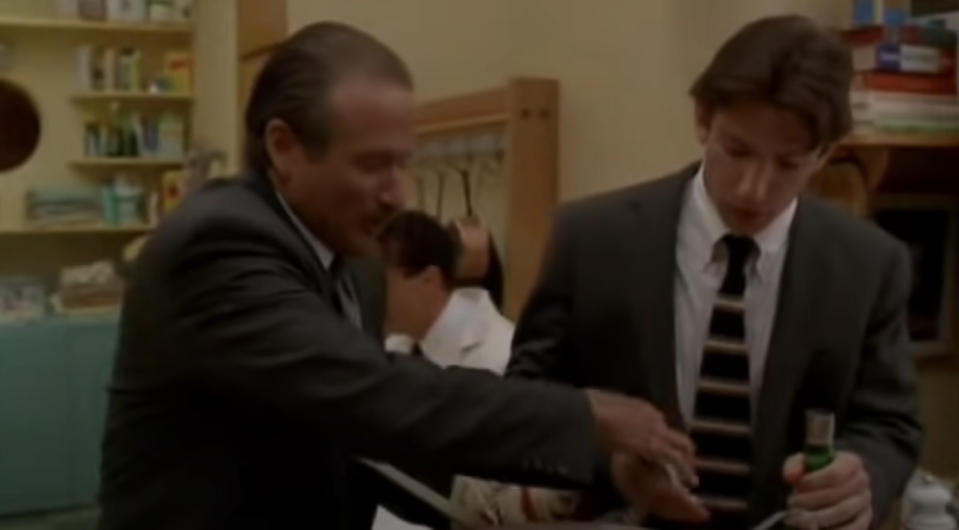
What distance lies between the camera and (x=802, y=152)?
1.50 meters

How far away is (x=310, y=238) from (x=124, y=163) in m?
5.15

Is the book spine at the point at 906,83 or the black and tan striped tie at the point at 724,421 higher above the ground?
the book spine at the point at 906,83

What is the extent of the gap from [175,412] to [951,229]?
1657mm

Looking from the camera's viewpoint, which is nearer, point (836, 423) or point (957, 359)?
point (836, 423)

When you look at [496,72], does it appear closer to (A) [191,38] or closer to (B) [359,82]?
(B) [359,82]

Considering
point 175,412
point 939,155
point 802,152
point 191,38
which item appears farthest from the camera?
point 191,38

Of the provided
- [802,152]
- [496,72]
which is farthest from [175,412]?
[496,72]

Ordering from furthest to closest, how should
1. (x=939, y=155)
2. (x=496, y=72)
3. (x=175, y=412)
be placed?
(x=496, y=72), (x=939, y=155), (x=175, y=412)

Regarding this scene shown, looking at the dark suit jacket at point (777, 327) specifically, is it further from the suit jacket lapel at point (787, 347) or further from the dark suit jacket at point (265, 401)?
the dark suit jacket at point (265, 401)

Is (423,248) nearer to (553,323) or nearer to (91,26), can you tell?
(553,323)

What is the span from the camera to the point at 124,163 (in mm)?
6281

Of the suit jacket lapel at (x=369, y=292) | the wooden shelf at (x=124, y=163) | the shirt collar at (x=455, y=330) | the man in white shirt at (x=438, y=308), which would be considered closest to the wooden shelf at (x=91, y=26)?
the wooden shelf at (x=124, y=163)

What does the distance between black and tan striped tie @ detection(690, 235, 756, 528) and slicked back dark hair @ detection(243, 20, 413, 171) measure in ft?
1.53

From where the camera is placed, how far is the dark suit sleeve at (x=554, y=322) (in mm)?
1619
